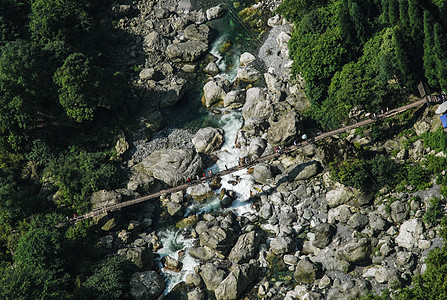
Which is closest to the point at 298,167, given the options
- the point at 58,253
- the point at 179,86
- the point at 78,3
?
the point at 179,86

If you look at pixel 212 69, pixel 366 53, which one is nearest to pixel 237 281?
pixel 366 53

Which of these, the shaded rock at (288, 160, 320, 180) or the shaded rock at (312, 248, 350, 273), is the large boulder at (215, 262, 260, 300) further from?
the shaded rock at (288, 160, 320, 180)

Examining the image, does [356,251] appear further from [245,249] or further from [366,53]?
[366,53]

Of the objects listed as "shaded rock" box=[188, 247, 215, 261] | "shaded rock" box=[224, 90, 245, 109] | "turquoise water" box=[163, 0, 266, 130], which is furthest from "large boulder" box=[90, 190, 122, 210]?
"shaded rock" box=[224, 90, 245, 109]

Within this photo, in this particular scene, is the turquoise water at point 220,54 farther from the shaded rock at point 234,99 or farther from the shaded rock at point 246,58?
the shaded rock at point 234,99

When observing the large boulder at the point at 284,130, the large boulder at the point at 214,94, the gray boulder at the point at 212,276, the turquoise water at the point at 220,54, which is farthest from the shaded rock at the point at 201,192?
the large boulder at the point at 214,94

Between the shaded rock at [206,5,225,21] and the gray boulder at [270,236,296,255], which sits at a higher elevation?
the shaded rock at [206,5,225,21]
